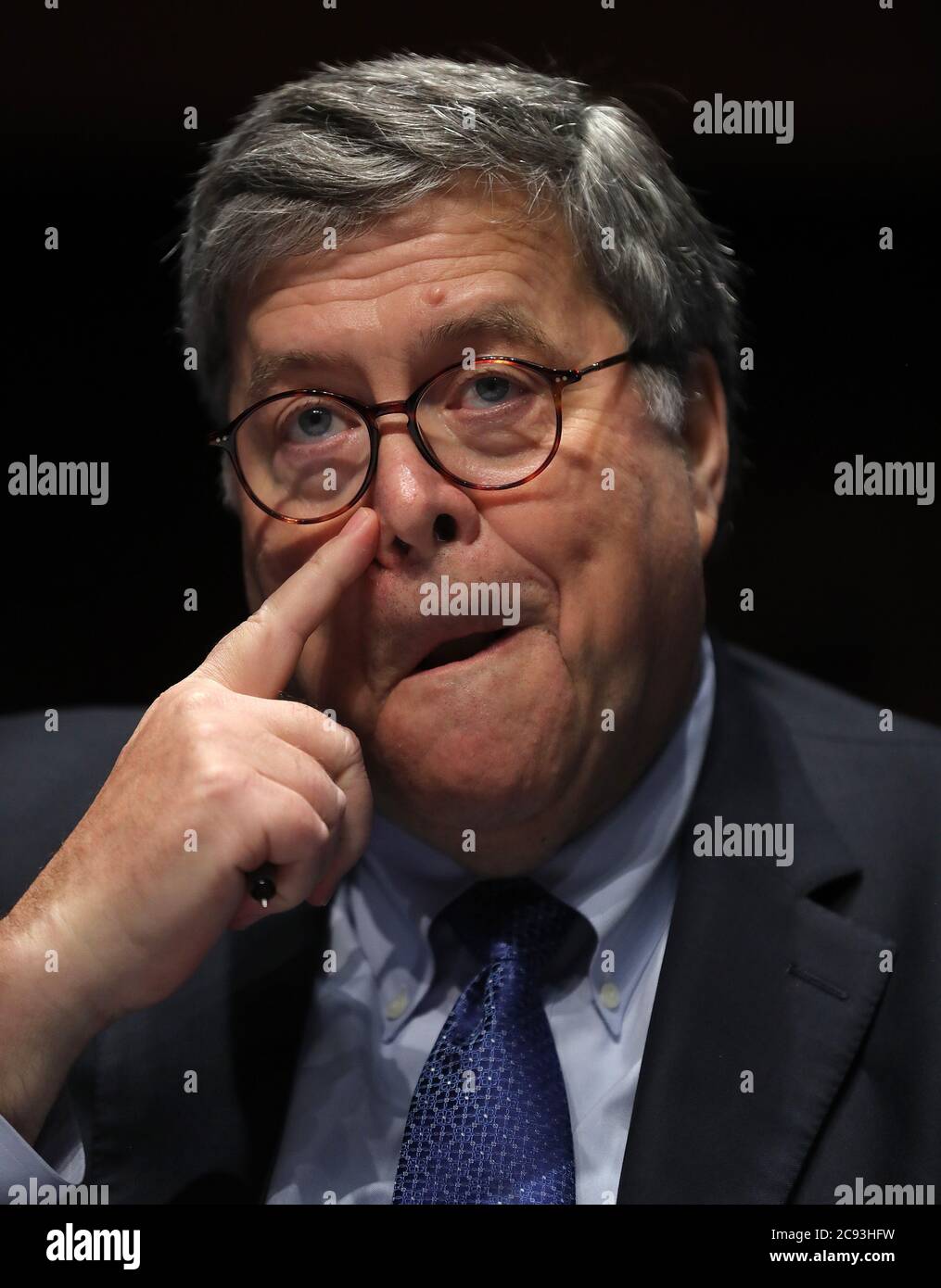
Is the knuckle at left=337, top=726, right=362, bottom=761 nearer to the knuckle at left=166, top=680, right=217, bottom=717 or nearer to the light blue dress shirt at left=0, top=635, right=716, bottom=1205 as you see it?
the knuckle at left=166, top=680, right=217, bottom=717

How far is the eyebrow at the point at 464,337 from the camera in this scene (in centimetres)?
165

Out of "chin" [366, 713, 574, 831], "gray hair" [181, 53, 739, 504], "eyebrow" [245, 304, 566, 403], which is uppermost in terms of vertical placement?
"gray hair" [181, 53, 739, 504]

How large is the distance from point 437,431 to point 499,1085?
2.56 feet

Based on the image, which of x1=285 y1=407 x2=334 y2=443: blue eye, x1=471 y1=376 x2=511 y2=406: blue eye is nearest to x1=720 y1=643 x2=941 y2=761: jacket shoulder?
x1=471 y1=376 x2=511 y2=406: blue eye

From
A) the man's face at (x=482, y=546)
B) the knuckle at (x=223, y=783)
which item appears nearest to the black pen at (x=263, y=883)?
the knuckle at (x=223, y=783)

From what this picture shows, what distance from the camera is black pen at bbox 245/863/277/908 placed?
1.56m

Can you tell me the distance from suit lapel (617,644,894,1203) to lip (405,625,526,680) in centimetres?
39

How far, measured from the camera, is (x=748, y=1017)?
1671mm

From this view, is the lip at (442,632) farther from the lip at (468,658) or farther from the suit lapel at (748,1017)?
the suit lapel at (748,1017)

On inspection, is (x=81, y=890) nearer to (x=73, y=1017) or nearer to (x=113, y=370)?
(x=73, y=1017)

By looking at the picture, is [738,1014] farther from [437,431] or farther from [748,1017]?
[437,431]

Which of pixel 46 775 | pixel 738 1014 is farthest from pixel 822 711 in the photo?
pixel 46 775

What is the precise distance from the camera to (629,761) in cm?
182

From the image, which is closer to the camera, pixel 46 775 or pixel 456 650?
pixel 456 650
